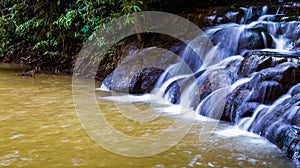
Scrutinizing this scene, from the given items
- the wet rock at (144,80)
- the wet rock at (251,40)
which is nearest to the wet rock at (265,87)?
the wet rock at (251,40)

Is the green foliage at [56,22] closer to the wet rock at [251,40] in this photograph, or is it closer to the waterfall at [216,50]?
the waterfall at [216,50]

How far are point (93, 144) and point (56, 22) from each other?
5645 millimetres

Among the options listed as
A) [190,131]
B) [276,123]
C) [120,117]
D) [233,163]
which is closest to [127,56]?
[120,117]

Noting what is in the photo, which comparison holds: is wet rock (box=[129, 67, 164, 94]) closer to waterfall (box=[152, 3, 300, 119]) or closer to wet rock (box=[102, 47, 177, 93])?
wet rock (box=[102, 47, 177, 93])

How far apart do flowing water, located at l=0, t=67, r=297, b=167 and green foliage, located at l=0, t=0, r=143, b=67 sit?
138 inches

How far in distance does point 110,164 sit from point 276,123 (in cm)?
177

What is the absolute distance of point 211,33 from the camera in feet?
23.3

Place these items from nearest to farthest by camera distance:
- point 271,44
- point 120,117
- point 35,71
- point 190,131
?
point 190,131 → point 120,117 → point 271,44 → point 35,71

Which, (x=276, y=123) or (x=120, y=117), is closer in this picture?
(x=276, y=123)

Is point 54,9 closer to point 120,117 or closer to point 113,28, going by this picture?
point 113,28

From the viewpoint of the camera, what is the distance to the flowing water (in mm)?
3000

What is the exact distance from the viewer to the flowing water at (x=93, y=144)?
9.84 ft

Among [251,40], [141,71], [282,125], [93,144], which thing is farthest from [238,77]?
[93,144]

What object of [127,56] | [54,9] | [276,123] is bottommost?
[276,123]
